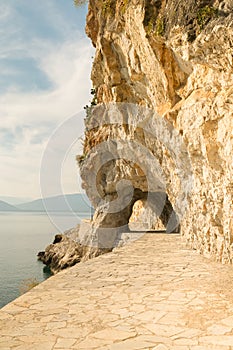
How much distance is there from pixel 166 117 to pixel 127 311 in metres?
6.22

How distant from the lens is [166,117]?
928cm

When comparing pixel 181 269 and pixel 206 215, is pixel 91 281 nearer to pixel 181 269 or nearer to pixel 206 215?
pixel 181 269

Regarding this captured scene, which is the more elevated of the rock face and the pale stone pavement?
the rock face

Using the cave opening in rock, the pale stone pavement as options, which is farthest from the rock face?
the pale stone pavement

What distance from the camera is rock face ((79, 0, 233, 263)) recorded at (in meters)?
6.05

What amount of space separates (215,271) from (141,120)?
6.95 m

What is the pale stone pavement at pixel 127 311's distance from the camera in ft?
10.9

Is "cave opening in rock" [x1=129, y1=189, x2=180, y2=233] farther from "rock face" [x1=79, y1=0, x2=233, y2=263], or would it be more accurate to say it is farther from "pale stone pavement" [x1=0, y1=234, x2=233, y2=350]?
"pale stone pavement" [x1=0, y1=234, x2=233, y2=350]

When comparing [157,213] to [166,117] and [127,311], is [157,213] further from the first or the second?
[127,311]

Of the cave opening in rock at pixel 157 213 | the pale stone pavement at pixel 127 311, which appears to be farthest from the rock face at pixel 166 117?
the pale stone pavement at pixel 127 311

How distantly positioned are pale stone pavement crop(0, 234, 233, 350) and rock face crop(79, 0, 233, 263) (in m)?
1.56

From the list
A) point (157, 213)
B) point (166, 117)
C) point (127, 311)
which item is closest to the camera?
point (127, 311)

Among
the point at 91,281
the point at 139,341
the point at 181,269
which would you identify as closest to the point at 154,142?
the point at 181,269

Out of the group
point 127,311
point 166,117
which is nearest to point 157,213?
point 166,117
